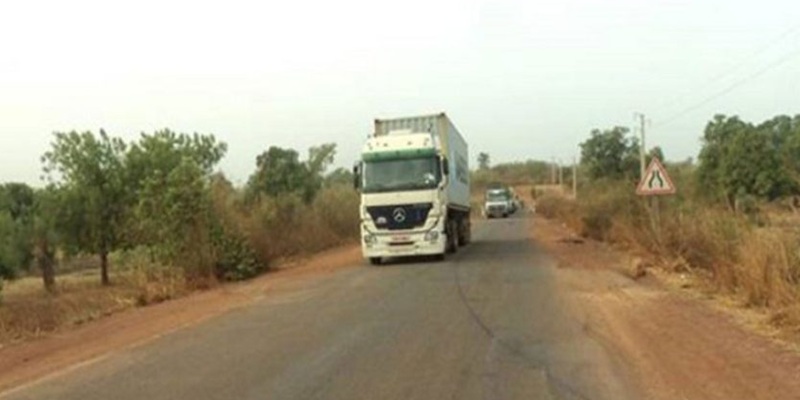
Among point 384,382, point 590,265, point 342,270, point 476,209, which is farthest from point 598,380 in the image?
point 476,209

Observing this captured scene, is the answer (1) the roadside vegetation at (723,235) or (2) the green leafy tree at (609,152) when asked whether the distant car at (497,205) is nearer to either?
(2) the green leafy tree at (609,152)

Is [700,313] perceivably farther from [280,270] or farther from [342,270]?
[280,270]

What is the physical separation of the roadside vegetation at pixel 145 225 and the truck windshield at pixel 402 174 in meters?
3.82

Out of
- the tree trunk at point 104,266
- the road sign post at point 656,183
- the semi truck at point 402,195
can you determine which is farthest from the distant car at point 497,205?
the road sign post at point 656,183

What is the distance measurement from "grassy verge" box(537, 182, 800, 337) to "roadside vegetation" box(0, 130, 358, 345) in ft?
35.4

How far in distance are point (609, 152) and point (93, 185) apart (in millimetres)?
55619

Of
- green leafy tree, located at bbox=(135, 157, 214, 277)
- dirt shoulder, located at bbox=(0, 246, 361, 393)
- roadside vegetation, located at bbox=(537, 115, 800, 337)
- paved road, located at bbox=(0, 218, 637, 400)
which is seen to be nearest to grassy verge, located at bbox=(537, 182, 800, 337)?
roadside vegetation, located at bbox=(537, 115, 800, 337)

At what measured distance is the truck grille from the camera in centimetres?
2652

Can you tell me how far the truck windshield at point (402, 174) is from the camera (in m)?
26.6

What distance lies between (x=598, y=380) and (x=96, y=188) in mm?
35479

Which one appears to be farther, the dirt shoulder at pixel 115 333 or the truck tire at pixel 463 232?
the truck tire at pixel 463 232

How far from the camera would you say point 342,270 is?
2600cm

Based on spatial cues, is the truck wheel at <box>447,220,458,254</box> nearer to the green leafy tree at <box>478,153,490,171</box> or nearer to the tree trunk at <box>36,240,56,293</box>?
the tree trunk at <box>36,240,56,293</box>

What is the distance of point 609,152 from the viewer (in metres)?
86.2
